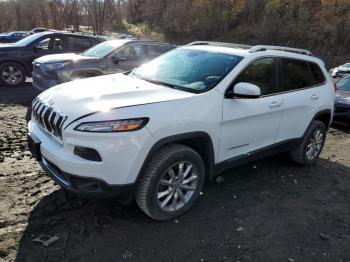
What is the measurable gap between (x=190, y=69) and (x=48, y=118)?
1.66 metres

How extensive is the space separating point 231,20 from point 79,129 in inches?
1784

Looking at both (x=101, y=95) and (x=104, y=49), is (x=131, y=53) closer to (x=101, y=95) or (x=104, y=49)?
(x=104, y=49)

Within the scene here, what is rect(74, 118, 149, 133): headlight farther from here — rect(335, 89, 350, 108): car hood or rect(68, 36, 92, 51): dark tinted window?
rect(68, 36, 92, 51): dark tinted window

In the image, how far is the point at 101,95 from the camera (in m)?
A: 3.51

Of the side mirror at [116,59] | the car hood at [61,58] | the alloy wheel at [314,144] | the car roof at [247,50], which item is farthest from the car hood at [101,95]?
the side mirror at [116,59]

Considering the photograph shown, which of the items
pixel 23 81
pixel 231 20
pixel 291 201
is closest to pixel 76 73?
pixel 23 81

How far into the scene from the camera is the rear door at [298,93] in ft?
15.4

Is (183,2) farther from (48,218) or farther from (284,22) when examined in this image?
(48,218)

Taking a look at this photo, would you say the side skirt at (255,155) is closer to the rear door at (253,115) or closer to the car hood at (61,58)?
the rear door at (253,115)

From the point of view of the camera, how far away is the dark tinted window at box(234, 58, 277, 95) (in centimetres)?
416

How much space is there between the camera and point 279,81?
181 inches

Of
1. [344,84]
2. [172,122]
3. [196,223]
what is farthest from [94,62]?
[344,84]

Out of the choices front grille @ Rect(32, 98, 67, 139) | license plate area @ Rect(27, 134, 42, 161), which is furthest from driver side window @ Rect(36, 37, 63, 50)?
license plate area @ Rect(27, 134, 42, 161)

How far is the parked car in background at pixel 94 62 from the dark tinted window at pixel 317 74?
476cm
